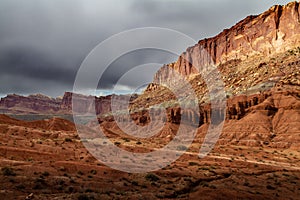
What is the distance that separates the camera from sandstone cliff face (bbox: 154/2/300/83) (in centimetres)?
10631

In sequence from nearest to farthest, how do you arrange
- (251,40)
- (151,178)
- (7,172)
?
(7,172) < (151,178) < (251,40)

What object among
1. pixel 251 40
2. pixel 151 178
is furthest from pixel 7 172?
pixel 251 40

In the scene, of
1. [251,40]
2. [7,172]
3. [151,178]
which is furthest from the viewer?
[251,40]

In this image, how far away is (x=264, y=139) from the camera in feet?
191

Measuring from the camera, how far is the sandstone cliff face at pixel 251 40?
106 meters

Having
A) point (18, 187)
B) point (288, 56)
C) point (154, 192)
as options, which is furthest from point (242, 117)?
point (18, 187)

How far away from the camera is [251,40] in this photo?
123m

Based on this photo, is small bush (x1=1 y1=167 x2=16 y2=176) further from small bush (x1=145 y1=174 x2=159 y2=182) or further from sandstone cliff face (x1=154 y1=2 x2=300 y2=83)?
sandstone cliff face (x1=154 y1=2 x2=300 y2=83)

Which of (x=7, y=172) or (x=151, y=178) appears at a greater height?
(x=7, y=172)

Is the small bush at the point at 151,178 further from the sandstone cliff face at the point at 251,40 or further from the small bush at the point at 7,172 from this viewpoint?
the sandstone cliff face at the point at 251,40

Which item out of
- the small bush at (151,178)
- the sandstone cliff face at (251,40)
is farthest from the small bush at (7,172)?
the sandstone cliff face at (251,40)

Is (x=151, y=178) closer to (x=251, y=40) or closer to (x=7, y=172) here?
(x=7, y=172)

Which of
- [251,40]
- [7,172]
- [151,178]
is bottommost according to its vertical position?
[151,178]

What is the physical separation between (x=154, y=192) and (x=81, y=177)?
497cm
